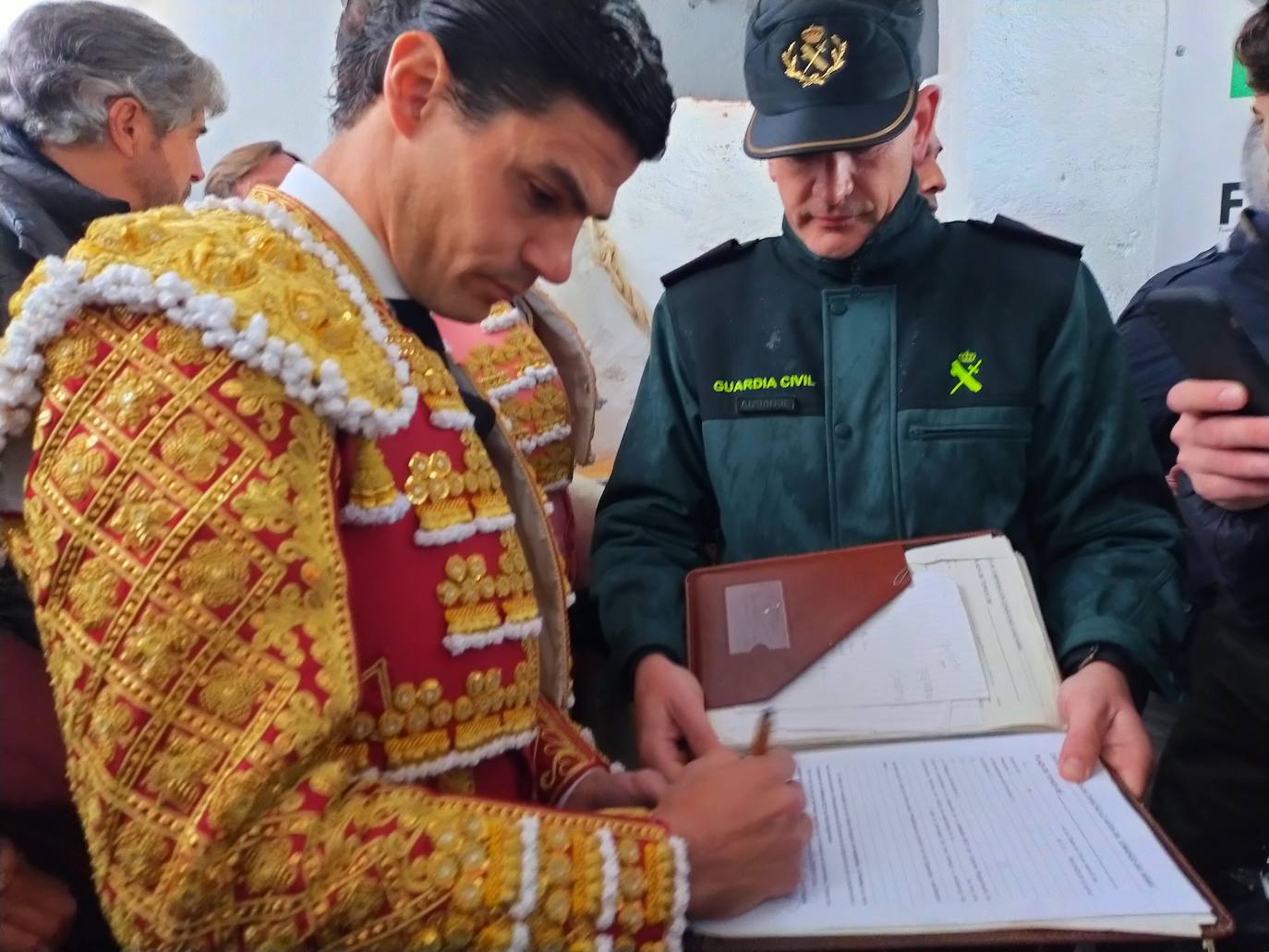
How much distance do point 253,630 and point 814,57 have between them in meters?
0.92

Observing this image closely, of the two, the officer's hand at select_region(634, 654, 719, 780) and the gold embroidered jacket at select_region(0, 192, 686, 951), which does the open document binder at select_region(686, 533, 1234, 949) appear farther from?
the gold embroidered jacket at select_region(0, 192, 686, 951)

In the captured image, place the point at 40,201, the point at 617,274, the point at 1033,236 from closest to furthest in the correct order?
the point at 1033,236 < the point at 40,201 < the point at 617,274

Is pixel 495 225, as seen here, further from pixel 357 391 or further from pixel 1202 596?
pixel 1202 596

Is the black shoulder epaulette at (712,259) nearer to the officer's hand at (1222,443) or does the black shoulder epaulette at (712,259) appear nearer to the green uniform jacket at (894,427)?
the green uniform jacket at (894,427)

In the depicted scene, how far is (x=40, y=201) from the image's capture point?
1.51m

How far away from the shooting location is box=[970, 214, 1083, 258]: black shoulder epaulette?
1.15 meters

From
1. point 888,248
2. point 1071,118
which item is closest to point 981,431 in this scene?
point 888,248

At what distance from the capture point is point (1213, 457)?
0.90m

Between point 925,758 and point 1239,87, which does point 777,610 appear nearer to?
point 925,758

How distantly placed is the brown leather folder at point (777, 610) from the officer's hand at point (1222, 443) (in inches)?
8.5

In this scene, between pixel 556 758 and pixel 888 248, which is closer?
pixel 556 758

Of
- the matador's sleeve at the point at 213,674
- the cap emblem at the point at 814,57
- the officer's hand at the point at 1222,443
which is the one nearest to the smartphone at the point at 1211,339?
the officer's hand at the point at 1222,443

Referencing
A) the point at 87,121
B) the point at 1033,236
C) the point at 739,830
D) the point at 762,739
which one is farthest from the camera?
the point at 87,121

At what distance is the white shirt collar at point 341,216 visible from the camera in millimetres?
713
